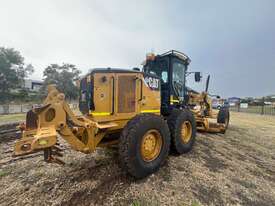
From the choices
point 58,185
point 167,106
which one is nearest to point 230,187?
point 167,106

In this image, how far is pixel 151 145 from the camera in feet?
12.4

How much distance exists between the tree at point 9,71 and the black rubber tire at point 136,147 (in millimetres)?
40008

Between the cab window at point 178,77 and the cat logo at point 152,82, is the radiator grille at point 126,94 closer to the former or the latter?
the cat logo at point 152,82

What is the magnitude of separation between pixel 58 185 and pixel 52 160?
0.52 meters

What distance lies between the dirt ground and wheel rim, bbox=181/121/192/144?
41cm

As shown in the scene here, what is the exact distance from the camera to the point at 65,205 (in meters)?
2.79

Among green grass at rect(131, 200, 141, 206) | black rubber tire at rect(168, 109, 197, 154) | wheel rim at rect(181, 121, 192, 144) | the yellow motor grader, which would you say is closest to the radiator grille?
the yellow motor grader

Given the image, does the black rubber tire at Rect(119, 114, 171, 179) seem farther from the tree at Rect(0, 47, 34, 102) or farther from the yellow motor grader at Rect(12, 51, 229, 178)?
the tree at Rect(0, 47, 34, 102)

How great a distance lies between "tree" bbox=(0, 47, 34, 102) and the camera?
36.1m

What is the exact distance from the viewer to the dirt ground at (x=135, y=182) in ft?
9.73

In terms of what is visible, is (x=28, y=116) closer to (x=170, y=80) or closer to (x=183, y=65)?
(x=170, y=80)

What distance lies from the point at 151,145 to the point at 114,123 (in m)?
0.85

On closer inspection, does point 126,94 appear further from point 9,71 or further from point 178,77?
point 9,71

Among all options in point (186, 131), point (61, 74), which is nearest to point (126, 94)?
point (186, 131)
